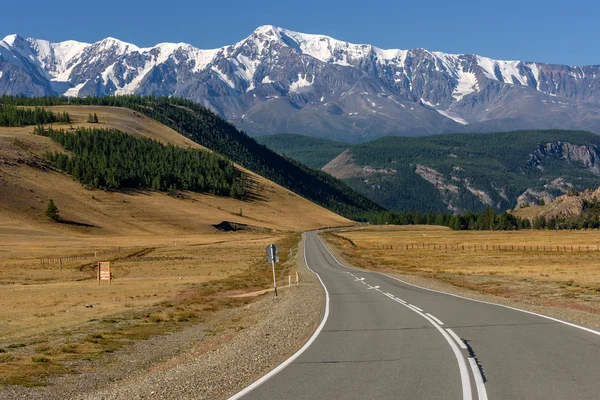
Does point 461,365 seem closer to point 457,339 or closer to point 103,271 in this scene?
point 457,339

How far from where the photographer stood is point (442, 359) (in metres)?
17.4

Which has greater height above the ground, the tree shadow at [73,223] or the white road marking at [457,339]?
the tree shadow at [73,223]

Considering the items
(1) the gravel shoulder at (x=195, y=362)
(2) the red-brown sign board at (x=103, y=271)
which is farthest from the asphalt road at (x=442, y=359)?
(2) the red-brown sign board at (x=103, y=271)

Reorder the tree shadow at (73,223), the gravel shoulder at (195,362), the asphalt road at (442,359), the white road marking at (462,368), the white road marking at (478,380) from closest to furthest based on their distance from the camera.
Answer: the white road marking at (478,380) → the white road marking at (462,368) → the asphalt road at (442,359) → the gravel shoulder at (195,362) → the tree shadow at (73,223)

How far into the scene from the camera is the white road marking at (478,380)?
1331 centimetres

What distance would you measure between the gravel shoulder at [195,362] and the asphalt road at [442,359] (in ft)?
3.16

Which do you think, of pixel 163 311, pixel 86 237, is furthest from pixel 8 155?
pixel 163 311

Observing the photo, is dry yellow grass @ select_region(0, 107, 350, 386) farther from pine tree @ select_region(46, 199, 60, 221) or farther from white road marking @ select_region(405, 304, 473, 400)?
white road marking @ select_region(405, 304, 473, 400)

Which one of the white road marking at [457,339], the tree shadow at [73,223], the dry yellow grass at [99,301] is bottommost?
the dry yellow grass at [99,301]

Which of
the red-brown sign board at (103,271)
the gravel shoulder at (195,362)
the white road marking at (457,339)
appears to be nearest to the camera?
the gravel shoulder at (195,362)

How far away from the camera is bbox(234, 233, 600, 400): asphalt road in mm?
13875

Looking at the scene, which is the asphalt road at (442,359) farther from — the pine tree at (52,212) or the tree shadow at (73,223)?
the pine tree at (52,212)

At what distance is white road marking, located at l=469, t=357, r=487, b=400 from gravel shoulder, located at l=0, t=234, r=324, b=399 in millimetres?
5027

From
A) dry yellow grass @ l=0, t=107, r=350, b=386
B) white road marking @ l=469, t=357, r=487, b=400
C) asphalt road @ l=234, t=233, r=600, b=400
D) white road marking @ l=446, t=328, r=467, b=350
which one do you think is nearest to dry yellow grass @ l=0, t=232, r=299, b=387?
dry yellow grass @ l=0, t=107, r=350, b=386
